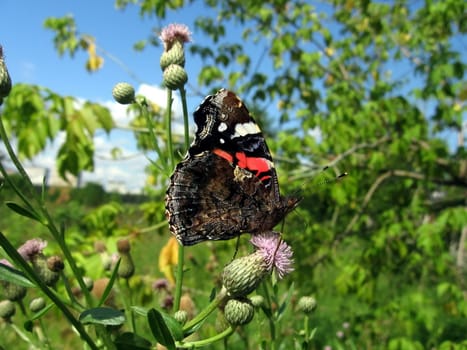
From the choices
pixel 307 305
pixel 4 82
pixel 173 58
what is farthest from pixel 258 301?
pixel 4 82

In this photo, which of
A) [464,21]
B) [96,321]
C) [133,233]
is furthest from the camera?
[464,21]

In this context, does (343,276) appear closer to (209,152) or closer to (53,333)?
(209,152)

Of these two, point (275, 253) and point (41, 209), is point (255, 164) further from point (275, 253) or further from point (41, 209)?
point (41, 209)

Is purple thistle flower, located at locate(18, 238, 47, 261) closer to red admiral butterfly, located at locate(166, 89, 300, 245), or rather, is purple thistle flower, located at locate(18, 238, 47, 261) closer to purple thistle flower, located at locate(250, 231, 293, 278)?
red admiral butterfly, located at locate(166, 89, 300, 245)

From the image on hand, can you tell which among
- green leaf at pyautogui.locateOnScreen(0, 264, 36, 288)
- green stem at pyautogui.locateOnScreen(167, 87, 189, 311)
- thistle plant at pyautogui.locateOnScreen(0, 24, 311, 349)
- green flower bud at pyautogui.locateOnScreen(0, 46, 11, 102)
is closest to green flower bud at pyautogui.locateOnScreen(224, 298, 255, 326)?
thistle plant at pyautogui.locateOnScreen(0, 24, 311, 349)

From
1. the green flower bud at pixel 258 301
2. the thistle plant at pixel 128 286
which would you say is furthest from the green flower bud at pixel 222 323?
the green flower bud at pixel 258 301

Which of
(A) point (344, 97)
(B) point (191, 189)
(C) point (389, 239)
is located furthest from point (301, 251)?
(B) point (191, 189)
